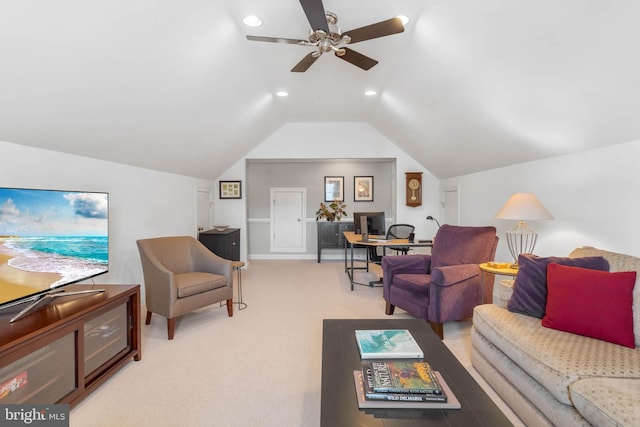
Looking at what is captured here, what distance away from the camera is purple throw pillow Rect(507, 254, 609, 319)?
6.20 feet

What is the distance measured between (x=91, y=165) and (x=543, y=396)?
12.4ft

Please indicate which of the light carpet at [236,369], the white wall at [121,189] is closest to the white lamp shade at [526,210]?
the light carpet at [236,369]

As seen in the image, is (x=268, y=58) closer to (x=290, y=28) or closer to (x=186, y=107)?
(x=290, y=28)

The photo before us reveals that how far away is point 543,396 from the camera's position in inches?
58.0

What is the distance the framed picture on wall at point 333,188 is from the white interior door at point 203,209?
2.43 meters

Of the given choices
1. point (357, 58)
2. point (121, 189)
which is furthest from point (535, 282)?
point (121, 189)

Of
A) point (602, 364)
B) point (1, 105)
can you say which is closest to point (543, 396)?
point (602, 364)

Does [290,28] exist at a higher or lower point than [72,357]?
higher

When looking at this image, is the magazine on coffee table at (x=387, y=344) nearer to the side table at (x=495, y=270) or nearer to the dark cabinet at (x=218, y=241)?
the side table at (x=495, y=270)

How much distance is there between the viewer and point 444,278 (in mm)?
2633

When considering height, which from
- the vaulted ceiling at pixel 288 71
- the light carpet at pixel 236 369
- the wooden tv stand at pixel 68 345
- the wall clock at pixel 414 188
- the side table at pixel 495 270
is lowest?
the light carpet at pixel 236 369

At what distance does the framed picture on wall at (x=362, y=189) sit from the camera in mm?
6559

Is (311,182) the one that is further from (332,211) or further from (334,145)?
(334,145)

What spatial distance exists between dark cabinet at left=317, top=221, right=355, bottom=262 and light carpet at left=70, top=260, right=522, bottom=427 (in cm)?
237
